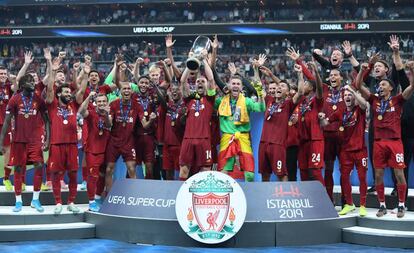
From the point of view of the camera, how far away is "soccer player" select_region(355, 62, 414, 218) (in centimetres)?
878

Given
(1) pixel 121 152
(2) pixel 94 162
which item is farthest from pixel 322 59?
(2) pixel 94 162

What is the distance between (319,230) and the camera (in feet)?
28.3

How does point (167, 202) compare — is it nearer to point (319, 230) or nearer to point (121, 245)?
point (121, 245)

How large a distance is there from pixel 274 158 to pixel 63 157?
2828 millimetres

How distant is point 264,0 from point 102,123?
72.0ft

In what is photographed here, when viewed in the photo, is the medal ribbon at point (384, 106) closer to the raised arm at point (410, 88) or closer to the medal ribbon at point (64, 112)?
the raised arm at point (410, 88)

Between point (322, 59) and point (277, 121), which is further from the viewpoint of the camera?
point (322, 59)

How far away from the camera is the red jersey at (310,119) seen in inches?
364

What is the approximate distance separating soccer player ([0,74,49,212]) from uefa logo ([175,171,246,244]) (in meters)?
2.16

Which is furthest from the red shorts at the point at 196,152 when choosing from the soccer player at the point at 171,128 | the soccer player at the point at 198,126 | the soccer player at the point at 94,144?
the soccer player at the point at 94,144

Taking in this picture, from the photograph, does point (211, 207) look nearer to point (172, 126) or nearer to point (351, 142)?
point (172, 126)

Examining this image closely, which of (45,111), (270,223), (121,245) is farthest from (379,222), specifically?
(45,111)

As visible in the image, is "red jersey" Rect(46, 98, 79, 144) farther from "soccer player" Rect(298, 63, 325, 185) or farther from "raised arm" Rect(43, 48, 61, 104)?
"soccer player" Rect(298, 63, 325, 185)

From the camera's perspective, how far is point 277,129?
29.9 ft
